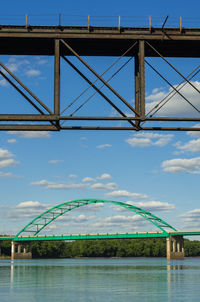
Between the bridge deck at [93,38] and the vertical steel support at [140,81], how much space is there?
60cm

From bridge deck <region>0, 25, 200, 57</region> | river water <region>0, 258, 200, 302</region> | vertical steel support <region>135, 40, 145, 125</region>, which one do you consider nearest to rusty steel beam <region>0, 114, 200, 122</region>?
vertical steel support <region>135, 40, 145, 125</region>

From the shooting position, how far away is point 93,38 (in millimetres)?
21484

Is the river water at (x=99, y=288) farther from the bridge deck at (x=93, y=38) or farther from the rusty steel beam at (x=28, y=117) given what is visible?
the bridge deck at (x=93, y=38)

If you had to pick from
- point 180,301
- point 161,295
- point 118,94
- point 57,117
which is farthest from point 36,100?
point 161,295

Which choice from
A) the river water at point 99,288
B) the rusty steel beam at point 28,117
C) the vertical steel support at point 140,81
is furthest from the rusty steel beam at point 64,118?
the river water at point 99,288

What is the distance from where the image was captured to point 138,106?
21562mm

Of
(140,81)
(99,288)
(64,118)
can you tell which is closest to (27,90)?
(64,118)

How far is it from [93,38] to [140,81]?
286 cm

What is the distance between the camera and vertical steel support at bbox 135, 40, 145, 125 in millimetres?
20828

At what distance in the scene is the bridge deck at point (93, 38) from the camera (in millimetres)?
21453

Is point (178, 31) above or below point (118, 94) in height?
above

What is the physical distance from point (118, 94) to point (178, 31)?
4.39 metres

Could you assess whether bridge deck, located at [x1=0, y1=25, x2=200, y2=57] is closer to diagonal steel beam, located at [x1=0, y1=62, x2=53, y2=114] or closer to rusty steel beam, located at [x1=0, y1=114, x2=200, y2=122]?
diagonal steel beam, located at [x1=0, y1=62, x2=53, y2=114]

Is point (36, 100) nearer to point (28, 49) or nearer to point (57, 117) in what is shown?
point (57, 117)
